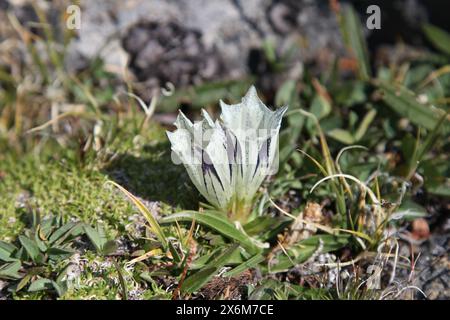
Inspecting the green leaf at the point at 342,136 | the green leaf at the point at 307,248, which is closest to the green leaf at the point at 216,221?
the green leaf at the point at 307,248

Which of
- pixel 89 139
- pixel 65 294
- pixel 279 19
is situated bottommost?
pixel 65 294

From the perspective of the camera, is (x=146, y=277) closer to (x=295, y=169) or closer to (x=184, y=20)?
(x=295, y=169)

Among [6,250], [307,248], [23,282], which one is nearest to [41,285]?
[23,282]

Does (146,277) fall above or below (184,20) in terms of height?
below

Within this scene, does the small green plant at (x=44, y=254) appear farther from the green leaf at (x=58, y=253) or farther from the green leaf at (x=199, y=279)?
the green leaf at (x=199, y=279)

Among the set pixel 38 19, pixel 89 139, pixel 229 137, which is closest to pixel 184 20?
pixel 38 19

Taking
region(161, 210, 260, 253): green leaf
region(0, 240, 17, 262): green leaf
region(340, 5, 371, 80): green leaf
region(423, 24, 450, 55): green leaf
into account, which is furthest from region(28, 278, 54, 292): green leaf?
region(423, 24, 450, 55): green leaf
